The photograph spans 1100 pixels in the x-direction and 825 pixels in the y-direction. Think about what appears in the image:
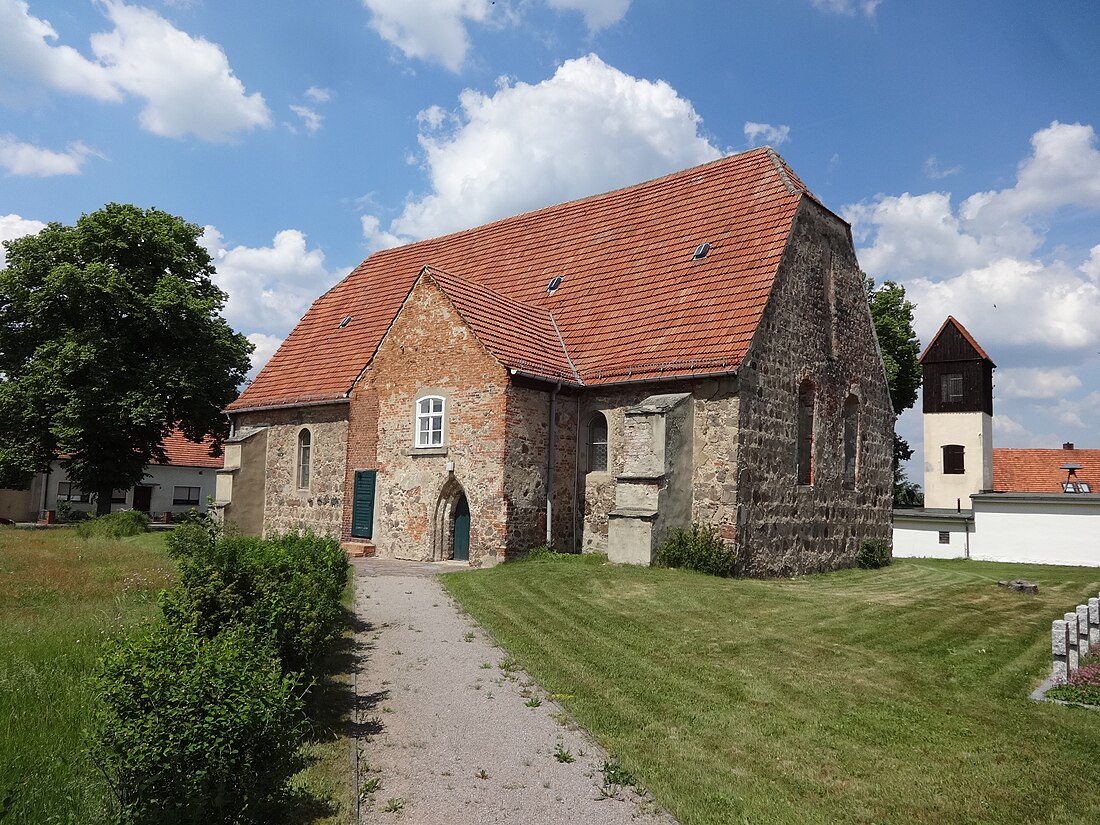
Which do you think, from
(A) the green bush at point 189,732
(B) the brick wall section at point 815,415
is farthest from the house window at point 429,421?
(A) the green bush at point 189,732

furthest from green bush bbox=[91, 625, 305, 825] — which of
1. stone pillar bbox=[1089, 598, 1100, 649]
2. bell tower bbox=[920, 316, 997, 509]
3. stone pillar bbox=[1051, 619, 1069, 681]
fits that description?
bell tower bbox=[920, 316, 997, 509]

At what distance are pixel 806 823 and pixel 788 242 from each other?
15818 millimetres

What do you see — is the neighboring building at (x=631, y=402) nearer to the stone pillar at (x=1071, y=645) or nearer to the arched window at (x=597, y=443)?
the arched window at (x=597, y=443)

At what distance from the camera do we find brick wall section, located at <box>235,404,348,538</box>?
74.8 ft

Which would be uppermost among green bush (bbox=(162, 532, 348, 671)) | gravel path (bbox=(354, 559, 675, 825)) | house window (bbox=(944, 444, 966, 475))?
house window (bbox=(944, 444, 966, 475))

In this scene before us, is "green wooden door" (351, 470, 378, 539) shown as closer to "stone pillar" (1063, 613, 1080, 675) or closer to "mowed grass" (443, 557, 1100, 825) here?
"mowed grass" (443, 557, 1100, 825)

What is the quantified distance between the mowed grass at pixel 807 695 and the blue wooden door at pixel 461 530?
14.6ft

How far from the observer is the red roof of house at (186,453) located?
157 feet

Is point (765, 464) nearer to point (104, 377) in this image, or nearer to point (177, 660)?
point (177, 660)

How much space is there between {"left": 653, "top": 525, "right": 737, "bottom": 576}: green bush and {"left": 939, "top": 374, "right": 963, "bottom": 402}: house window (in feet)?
113

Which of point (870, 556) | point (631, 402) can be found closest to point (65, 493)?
point (631, 402)

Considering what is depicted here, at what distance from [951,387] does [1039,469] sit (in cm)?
642

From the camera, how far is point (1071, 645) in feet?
29.0

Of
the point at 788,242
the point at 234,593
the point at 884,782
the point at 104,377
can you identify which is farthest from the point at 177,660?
the point at 104,377
